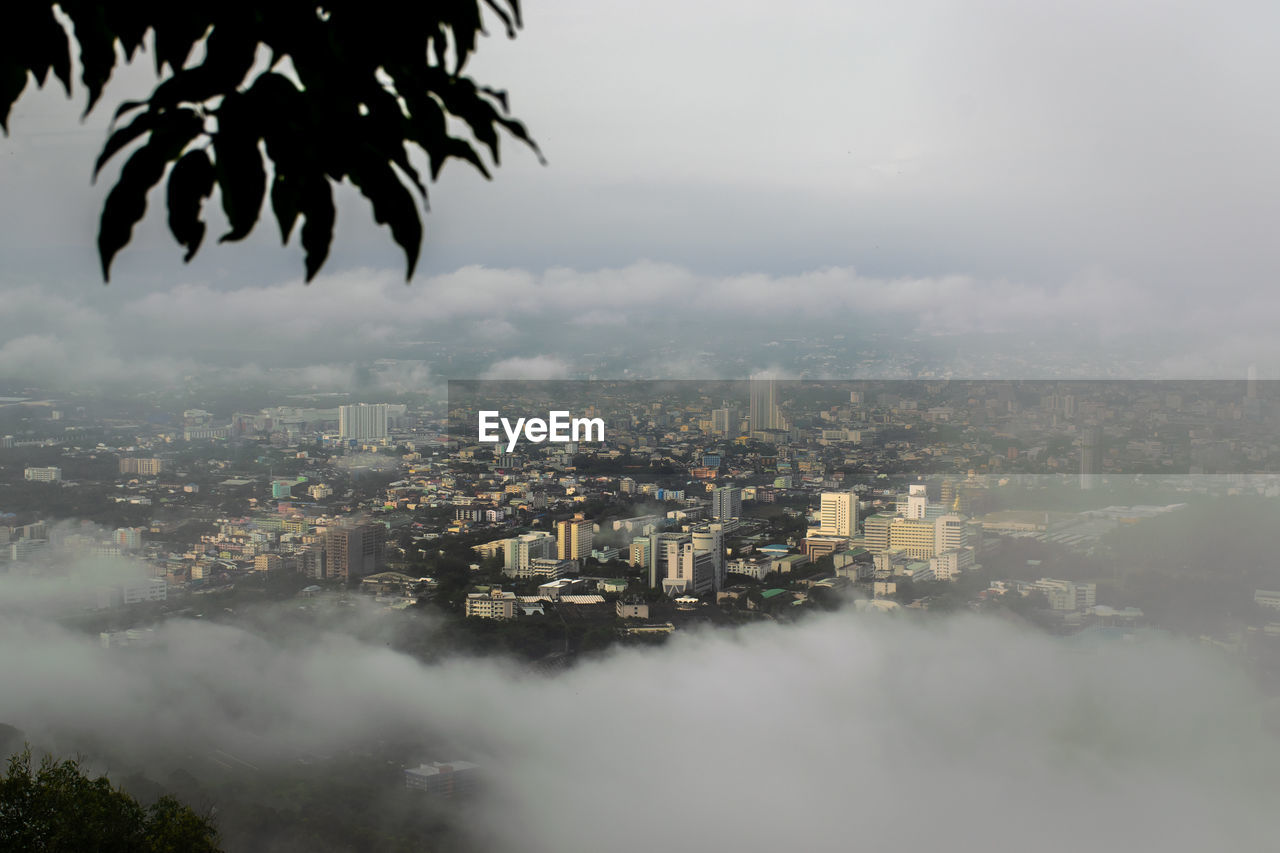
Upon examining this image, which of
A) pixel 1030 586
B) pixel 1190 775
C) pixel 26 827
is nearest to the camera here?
pixel 26 827

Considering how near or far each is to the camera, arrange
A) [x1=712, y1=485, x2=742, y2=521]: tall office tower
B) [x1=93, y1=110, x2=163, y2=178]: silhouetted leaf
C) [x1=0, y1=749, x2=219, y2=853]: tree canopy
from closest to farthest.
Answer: [x1=93, y1=110, x2=163, y2=178]: silhouetted leaf → [x1=0, y1=749, x2=219, y2=853]: tree canopy → [x1=712, y1=485, x2=742, y2=521]: tall office tower

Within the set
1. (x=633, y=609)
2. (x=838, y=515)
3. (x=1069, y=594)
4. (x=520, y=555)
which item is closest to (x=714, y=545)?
(x=633, y=609)

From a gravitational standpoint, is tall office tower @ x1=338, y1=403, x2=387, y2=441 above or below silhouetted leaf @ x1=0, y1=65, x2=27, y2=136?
below

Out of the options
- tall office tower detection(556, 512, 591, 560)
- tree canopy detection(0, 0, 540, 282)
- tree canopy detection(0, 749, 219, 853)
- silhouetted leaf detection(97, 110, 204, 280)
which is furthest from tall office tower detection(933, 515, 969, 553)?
silhouetted leaf detection(97, 110, 204, 280)

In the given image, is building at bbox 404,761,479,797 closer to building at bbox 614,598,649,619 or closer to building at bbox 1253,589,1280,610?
building at bbox 614,598,649,619

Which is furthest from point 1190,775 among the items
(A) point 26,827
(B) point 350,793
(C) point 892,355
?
(A) point 26,827

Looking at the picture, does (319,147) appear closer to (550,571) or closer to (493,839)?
(493,839)

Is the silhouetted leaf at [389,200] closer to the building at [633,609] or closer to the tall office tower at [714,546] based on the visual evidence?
the building at [633,609]
